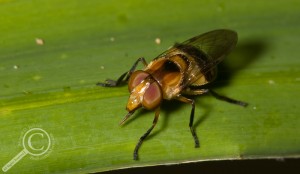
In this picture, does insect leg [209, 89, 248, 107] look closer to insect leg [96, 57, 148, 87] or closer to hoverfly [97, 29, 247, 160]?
hoverfly [97, 29, 247, 160]

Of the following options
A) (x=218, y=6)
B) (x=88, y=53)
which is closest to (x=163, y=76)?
(x=88, y=53)

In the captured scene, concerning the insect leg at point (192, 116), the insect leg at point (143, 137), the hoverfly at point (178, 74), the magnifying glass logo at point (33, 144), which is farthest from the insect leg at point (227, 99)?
the magnifying glass logo at point (33, 144)

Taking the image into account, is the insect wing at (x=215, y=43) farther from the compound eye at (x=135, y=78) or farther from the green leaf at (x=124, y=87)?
the compound eye at (x=135, y=78)

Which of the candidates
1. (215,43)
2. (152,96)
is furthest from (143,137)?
(215,43)

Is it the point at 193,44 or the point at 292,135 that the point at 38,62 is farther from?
the point at 292,135

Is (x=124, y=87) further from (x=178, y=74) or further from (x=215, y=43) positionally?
(x=215, y=43)

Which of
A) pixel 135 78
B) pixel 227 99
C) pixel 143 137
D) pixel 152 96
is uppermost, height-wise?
pixel 135 78

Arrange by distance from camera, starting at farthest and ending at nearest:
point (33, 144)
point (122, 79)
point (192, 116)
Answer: point (122, 79)
point (192, 116)
point (33, 144)
